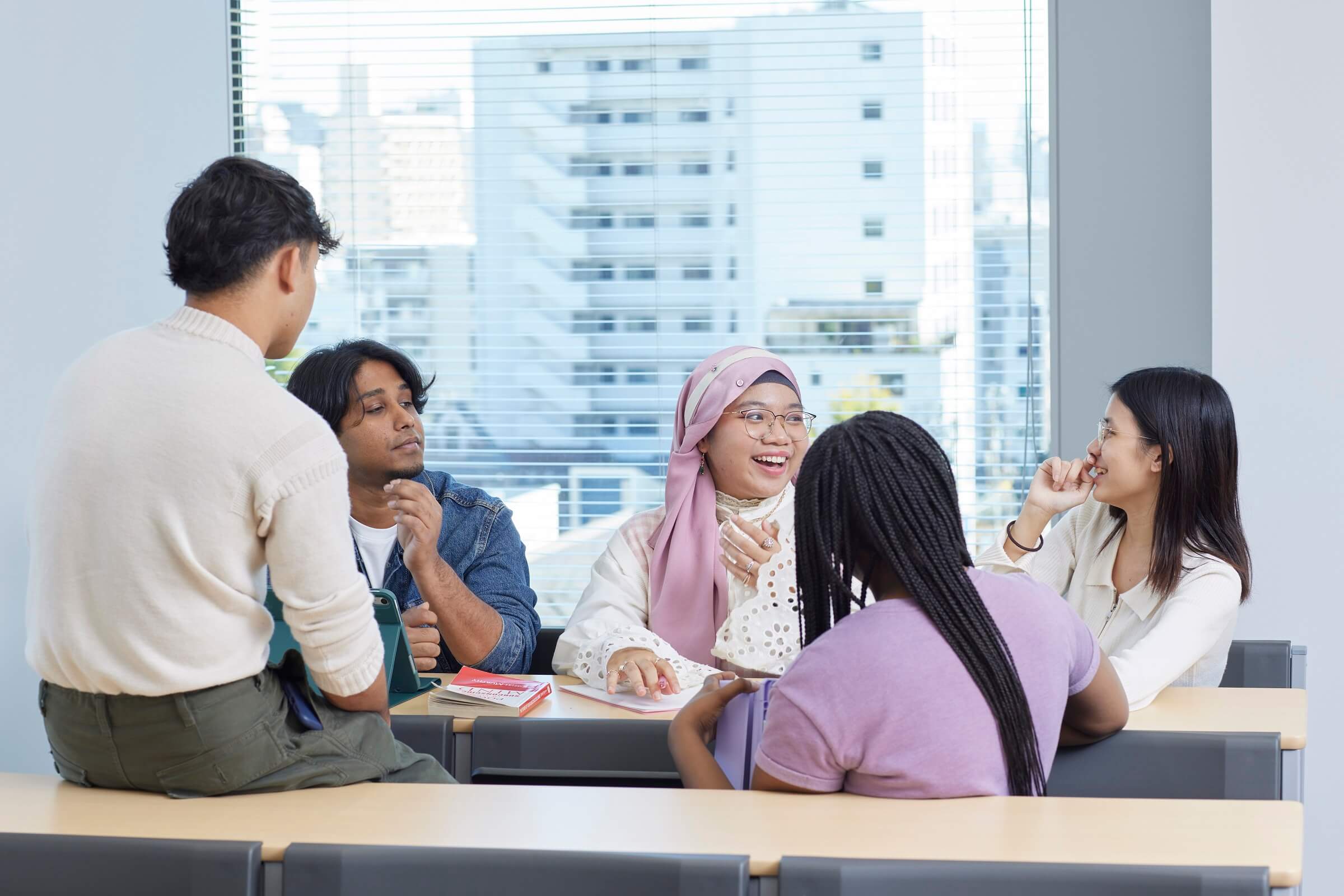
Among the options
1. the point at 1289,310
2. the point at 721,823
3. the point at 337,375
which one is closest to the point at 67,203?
the point at 337,375

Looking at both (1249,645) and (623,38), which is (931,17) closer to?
(623,38)

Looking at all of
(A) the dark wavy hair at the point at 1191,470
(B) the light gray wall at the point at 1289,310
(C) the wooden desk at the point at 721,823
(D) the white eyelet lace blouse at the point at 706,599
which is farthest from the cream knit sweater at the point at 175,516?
(B) the light gray wall at the point at 1289,310

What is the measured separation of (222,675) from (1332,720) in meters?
2.68

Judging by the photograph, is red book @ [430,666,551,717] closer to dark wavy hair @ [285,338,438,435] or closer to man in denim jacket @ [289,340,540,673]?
man in denim jacket @ [289,340,540,673]

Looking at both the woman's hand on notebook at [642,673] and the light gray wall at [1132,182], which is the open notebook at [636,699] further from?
the light gray wall at [1132,182]

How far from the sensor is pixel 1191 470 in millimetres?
2299

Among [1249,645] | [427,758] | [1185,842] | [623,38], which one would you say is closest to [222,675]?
[427,758]

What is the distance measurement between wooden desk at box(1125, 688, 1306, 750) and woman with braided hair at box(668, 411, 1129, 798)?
368mm

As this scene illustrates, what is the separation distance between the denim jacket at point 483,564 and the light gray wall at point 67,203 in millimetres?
913

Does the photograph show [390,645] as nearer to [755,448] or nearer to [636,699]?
[636,699]

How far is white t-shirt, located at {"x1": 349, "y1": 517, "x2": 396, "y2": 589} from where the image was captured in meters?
2.69

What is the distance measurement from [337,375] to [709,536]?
96 centimetres

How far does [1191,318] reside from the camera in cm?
336

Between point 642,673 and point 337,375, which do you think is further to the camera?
point 337,375
